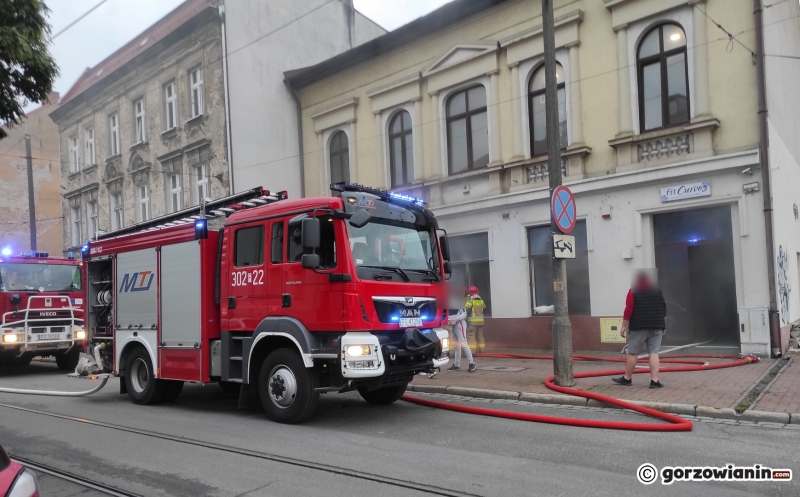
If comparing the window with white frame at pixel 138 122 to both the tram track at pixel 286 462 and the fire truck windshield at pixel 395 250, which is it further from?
the fire truck windshield at pixel 395 250

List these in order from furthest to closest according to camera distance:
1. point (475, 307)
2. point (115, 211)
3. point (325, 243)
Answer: point (115, 211) → point (475, 307) → point (325, 243)

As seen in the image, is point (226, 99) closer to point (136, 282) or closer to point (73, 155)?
point (136, 282)

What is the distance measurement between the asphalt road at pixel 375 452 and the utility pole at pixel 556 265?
124cm

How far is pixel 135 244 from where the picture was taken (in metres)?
9.77

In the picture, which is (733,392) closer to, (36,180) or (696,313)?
(696,313)

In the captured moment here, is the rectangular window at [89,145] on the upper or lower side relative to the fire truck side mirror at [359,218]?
upper

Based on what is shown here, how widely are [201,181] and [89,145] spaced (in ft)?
30.1

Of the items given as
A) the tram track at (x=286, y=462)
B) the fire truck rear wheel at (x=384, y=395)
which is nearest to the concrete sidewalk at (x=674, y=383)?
the fire truck rear wheel at (x=384, y=395)

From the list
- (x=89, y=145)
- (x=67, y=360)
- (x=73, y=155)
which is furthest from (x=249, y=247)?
(x=73, y=155)

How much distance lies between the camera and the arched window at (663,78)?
41.0 ft

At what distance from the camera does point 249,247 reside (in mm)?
8242

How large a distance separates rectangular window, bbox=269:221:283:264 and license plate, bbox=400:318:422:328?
1.69 m

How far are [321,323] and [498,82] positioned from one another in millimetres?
9845

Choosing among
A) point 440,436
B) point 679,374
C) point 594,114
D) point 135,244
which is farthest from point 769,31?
point 135,244
